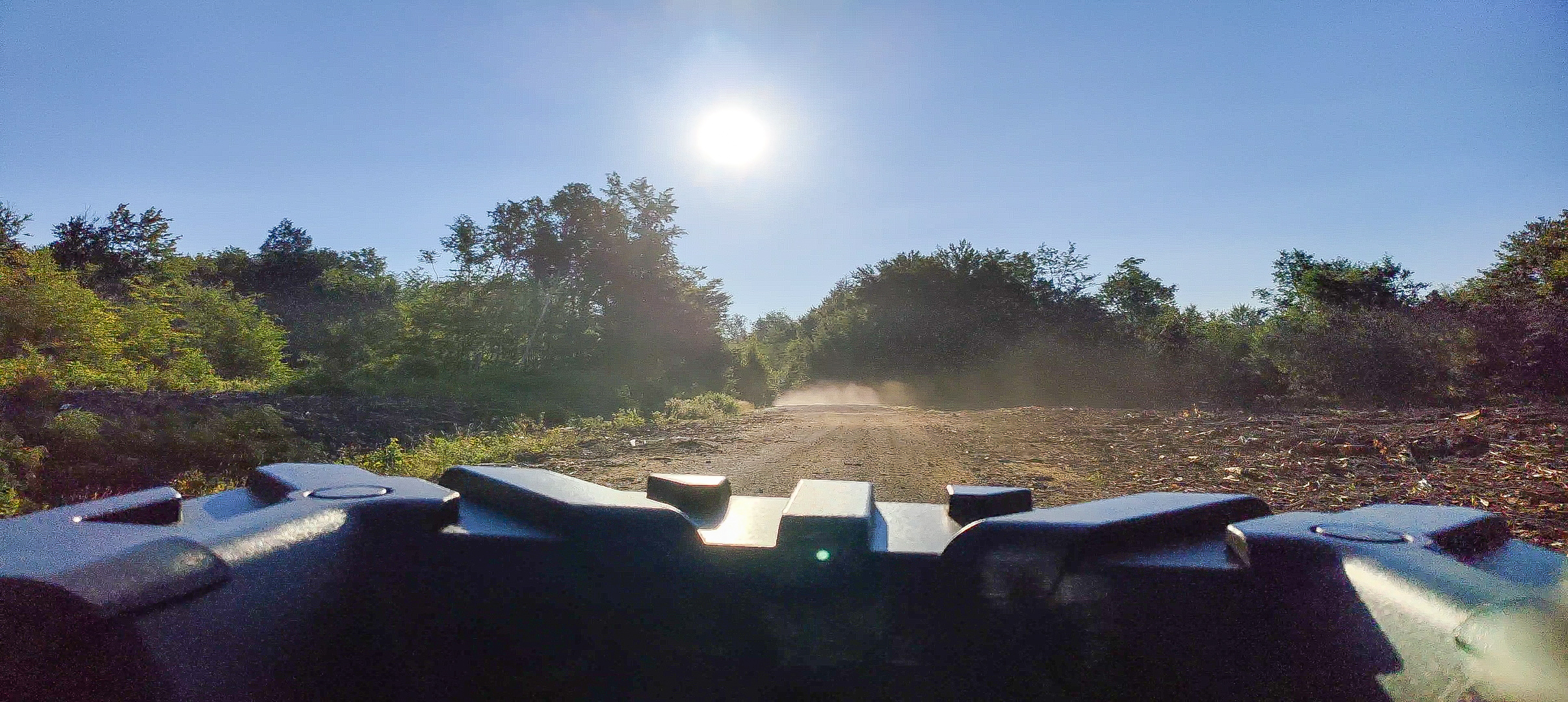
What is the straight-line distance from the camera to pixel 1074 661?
1062 mm

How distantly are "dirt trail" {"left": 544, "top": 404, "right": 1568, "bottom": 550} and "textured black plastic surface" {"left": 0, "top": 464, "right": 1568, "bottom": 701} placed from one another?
230 centimetres

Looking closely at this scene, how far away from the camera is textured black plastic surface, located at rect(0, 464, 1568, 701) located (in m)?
0.91

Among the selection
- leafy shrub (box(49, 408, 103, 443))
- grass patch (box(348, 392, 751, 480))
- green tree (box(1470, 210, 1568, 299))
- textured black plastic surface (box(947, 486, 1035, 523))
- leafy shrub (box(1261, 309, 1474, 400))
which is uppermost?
green tree (box(1470, 210, 1568, 299))

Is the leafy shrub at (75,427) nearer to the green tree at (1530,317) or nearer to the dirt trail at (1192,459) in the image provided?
the dirt trail at (1192,459)

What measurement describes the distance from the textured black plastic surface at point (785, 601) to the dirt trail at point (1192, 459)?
2300 millimetres

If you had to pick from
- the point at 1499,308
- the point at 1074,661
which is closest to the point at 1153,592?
the point at 1074,661

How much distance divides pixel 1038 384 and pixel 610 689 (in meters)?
27.8

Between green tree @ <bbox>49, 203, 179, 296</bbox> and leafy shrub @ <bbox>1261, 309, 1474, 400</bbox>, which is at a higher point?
green tree @ <bbox>49, 203, 179, 296</bbox>

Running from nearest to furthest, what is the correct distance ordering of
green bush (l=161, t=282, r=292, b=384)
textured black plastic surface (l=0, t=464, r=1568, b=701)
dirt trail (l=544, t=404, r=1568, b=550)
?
textured black plastic surface (l=0, t=464, r=1568, b=701)
dirt trail (l=544, t=404, r=1568, b=550)
green bush (l=161, t=282, r=292, b=384)

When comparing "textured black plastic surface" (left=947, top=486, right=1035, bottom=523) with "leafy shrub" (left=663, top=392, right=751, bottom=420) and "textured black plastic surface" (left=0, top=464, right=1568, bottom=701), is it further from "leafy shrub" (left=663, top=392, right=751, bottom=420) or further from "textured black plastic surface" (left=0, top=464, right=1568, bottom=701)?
"leafy shrub" (left=663, top=392, right=751, bottom=420)

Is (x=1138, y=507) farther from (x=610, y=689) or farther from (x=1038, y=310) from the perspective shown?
(x=1038, y=310)

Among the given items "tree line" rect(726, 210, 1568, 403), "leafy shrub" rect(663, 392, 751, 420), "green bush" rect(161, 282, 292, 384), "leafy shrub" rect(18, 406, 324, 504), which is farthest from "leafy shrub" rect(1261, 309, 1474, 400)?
"green bush" rect(161, 282, 292, 384)

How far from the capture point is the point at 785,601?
3.72ft

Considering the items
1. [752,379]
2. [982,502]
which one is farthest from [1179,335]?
[982,502]
